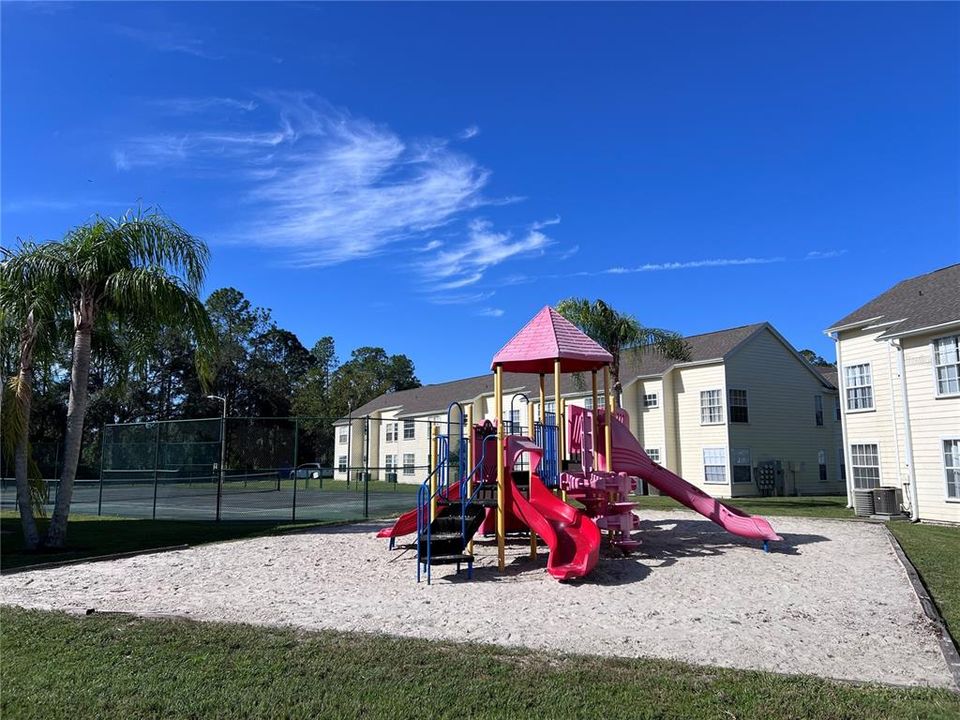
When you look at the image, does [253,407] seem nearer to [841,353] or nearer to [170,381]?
[170,381]

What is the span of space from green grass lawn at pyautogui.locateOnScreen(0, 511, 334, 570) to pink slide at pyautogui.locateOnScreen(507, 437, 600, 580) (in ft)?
22.4

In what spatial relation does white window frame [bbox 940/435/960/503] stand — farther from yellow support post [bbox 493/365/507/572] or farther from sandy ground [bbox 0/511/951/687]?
yellow support post [bbox 493/365/507/572]

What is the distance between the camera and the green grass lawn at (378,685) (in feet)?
14.4

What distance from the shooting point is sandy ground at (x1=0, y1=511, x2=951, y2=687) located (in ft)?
19.9

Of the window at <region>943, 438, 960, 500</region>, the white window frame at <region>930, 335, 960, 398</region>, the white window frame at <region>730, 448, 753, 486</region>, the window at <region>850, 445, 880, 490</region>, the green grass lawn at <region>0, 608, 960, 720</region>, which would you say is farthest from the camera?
the white window frame at <region>730, 448, 753, 486</region>

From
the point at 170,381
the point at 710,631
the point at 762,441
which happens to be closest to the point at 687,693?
the point at 710,631

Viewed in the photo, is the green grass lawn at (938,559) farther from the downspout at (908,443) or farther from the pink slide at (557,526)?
the pink slide at (557,526)

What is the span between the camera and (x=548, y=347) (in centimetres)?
1152

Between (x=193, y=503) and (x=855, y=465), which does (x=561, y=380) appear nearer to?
(x=855, y=465)

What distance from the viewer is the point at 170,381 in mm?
66000

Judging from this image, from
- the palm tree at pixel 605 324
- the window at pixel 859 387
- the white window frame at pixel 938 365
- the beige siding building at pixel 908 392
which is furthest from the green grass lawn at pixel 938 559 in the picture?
the palm tree at pixel 605 324

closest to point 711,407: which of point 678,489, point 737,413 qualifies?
point 737,413

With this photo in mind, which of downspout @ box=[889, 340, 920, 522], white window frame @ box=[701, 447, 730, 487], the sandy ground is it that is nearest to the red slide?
the sandy ground

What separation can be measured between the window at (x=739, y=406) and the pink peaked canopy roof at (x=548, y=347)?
748 inches
